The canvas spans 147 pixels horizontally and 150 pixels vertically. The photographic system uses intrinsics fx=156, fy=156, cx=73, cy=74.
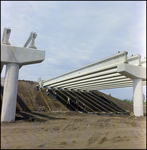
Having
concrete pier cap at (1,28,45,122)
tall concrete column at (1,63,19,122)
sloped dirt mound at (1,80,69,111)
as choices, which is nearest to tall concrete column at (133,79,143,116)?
concrete pier cap at (1,28,45,122)

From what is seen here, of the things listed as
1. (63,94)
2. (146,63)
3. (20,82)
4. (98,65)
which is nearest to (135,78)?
(146,63)

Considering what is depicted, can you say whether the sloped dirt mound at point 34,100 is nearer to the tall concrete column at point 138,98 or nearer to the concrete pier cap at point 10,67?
the concrete pier cap at point 10,67

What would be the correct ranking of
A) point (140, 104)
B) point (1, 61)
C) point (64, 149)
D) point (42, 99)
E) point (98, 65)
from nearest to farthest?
point (64, 149) → point (1, 61) → point (140, 104) → point (98, 65) → point (42, 99)

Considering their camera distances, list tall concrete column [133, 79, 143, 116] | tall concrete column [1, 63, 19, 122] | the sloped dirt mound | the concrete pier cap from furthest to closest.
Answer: the sloped dirt mound
tall concrete column [133, 79, 143, 116]
the concrete pier cap
tall concrete column [1, 63, 19, 122]

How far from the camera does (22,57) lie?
12117 millimetres

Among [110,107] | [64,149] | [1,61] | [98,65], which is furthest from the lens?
[110,107]

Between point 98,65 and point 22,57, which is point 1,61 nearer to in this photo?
point 22,57

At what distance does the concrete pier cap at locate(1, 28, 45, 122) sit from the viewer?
11.1 m

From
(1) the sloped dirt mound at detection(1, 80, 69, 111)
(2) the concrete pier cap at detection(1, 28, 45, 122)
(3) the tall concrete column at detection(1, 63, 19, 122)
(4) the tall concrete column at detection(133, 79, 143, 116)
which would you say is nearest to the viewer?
(3) the tall concrete column at detection(1, 63, 19, 122)

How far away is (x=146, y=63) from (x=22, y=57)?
40.3 feet

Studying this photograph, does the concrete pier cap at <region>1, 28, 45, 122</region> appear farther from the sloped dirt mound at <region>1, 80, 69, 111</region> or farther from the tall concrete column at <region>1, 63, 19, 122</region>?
the sloped dirt mound at <region>1, 80, 69, 111</region>

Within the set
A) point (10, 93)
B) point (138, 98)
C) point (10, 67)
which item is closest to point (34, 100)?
point (10, 93)

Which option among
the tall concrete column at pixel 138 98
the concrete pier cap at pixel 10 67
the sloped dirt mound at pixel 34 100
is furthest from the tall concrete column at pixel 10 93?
the tall concrete column at pixel 138 98

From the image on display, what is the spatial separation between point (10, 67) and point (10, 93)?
1934mm
